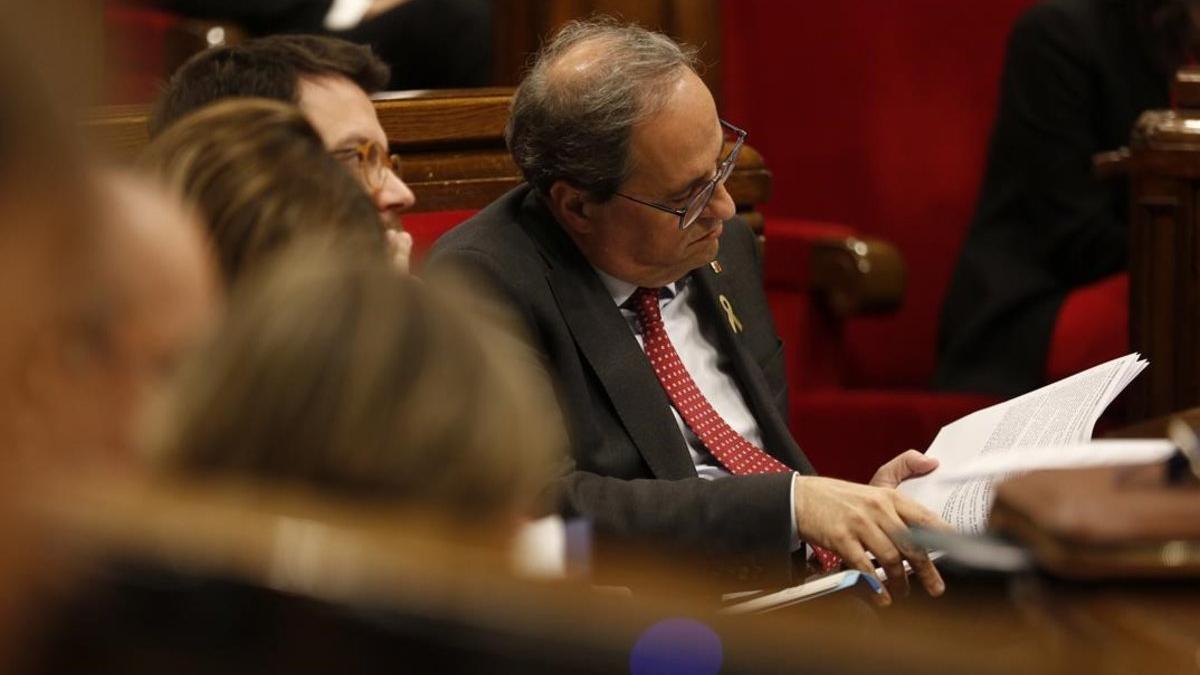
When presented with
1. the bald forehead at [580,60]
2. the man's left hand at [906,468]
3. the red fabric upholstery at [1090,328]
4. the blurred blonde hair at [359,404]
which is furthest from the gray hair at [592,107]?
the blurred blonde hair at [359,404]

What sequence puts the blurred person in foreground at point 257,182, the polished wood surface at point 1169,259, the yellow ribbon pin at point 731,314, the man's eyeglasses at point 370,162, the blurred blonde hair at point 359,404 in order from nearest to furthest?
the blurred blonde hair at point 359,404 < the blurred person in foreground at point 257,182 < the man's eyeglasses at point 370,162 < the yellow ribbon pin at point 731,314 < the polished wood surface at point 1169,259

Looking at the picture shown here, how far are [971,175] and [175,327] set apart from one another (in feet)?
9.54

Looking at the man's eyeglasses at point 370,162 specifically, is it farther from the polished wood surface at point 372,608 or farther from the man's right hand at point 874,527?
the polished wood surface at point 372,608

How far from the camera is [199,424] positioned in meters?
0.54

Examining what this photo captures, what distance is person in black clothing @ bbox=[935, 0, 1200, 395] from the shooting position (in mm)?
3014

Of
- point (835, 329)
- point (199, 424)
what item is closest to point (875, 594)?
point (199, 424)

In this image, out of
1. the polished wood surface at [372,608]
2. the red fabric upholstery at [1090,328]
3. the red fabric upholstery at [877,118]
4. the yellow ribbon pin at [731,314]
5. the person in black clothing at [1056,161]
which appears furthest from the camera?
the red fabric upholstery at [877,118]

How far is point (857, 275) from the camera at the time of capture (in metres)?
2.91

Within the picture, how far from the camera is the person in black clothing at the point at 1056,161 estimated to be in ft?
9.89

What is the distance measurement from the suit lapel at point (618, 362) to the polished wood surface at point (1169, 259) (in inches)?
35.9

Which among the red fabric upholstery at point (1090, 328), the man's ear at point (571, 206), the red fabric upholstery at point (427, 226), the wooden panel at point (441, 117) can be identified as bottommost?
the red fabric upholstery at point (1090, 328)

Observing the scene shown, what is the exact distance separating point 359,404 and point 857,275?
241 centimetres

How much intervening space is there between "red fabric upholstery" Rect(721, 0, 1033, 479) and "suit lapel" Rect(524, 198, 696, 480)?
1.24 m

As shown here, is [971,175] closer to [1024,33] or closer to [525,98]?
[1024,33]
